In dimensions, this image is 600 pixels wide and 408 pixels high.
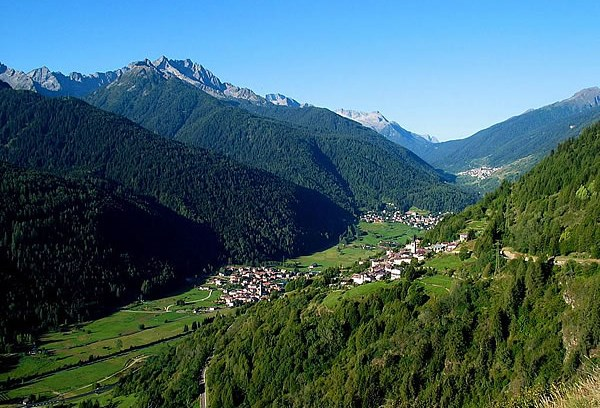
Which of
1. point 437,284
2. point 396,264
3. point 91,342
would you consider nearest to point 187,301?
point 91,342

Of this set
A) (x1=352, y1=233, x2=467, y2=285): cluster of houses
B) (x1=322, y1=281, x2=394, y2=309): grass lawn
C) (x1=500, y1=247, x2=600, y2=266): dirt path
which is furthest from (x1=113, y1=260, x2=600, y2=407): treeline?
(x1=352, y1=233, x2=467, y2=285): cluster of houses

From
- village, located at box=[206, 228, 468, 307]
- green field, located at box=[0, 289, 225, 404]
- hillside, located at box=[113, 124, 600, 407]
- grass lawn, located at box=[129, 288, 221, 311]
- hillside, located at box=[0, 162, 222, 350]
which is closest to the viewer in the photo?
hillside, located at box=[113, 124, 600, 407]

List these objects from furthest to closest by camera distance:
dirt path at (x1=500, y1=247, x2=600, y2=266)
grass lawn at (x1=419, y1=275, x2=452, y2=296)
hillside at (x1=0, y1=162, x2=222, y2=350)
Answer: hillside at (x1=0, y1=162, x2=222, y2=350) < grass lawn at (x1=419, y1=275, x2=452, y2=296) < dirt path at (x1=500, y1=247, x2=600, y2=266)

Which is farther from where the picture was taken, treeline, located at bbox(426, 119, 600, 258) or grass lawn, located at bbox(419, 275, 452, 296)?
grass lawn, located at bbox(419, 275, 452, 296)

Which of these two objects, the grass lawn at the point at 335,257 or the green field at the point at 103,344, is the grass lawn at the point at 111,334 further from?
the grass lawn at the point at 335,257

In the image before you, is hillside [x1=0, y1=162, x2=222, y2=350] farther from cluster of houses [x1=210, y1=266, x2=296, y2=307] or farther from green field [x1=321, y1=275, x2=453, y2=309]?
green field [x1=321, y1=275, x2=453, y2=309]

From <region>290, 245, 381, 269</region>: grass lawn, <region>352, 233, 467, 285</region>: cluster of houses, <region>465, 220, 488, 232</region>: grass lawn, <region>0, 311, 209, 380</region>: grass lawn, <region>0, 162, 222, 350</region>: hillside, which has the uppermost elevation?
<region>0, 162, 222, 350</region>: hillside

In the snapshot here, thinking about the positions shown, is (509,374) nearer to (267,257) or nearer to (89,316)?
(89,316)
